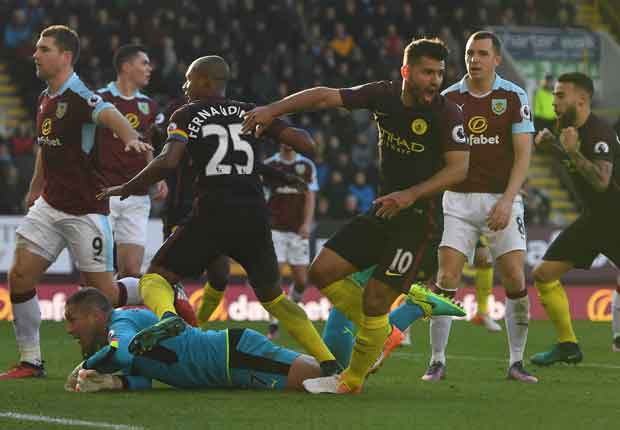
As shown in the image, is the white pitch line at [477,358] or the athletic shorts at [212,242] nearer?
the athletic shorts at [212,242]

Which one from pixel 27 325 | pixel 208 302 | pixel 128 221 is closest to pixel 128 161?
pixel 128 221

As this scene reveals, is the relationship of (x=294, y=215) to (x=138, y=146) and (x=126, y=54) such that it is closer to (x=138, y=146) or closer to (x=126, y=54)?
(x=126, y=54)

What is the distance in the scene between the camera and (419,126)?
8484 millimetres

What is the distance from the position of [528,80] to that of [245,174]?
2107 centimetres

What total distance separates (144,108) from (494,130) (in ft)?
14.9

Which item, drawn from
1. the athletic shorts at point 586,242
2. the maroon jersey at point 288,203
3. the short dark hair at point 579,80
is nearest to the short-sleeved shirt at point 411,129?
the short dark hair at point 579,80

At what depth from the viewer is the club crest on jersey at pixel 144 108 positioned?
1355cm

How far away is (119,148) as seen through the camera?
43.1ft

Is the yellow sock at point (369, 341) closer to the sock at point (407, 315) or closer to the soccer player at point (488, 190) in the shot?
the sock at point (407, 315)

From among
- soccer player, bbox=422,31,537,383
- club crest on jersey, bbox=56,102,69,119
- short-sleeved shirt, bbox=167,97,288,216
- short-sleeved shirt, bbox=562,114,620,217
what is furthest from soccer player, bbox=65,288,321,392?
short-sleeved shirt, bbox=562,114,620,217

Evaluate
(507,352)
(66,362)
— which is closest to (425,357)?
(507,352)

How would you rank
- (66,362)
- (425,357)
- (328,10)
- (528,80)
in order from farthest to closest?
(528,80) < (328,10) < (425,357) < (66,362)

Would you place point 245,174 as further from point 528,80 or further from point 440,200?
point 528,80

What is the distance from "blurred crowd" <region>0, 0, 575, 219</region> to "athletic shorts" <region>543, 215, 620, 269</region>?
9.38 metres
